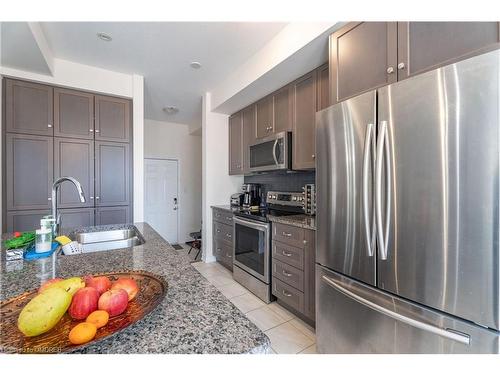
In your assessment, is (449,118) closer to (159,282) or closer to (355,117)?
(355,117)

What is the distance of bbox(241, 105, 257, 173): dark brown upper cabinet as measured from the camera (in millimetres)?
3134

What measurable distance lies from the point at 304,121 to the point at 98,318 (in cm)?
225

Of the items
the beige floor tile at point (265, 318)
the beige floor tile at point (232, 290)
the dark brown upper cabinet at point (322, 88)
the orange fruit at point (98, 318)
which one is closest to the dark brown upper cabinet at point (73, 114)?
the beige floor tile at point (232, 290)

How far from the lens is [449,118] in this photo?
0.94 meters

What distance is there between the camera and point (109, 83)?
9.34ft

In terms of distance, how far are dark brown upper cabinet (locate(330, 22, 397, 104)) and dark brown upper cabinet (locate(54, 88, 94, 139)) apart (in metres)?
2.88

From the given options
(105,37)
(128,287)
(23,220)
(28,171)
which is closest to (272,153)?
(105,37)

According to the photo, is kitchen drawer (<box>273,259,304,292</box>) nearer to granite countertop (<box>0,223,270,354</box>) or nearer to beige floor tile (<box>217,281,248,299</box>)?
beige floor tile (<box>217,281,248,299</box>)

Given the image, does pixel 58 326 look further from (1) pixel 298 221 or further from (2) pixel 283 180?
(2) pixel 283 180

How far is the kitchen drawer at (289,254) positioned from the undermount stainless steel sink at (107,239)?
1.28 m
